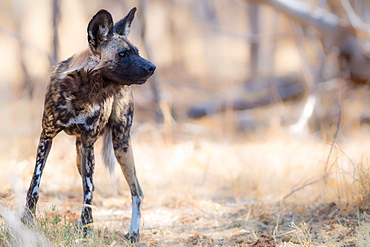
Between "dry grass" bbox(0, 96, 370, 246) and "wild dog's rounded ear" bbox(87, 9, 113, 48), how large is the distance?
1071 mm

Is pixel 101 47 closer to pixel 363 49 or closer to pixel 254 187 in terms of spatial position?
pixel 254 187

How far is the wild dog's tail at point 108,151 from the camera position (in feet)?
12.4

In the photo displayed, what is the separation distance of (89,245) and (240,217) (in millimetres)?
1588

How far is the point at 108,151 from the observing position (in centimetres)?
385

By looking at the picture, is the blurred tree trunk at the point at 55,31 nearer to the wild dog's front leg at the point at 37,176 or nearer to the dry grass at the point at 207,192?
the dry grass at the point at 207,192

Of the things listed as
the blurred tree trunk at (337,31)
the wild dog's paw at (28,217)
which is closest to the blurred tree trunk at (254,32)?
the blurred tree trunk at (337,31)

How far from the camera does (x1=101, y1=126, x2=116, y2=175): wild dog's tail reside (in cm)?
378

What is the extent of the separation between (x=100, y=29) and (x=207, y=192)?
2383mm

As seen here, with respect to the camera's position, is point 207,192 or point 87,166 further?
point 207,192

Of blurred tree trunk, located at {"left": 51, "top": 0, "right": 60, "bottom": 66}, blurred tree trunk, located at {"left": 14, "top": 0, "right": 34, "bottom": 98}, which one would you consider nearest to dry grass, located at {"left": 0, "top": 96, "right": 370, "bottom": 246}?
blurred tree trunk, located at {"left": 14, "top": 0, "right": 34, "bottom": 98}

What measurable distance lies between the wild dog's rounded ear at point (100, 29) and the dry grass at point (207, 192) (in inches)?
42.2

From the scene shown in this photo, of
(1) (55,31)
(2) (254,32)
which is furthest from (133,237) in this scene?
(2) (254,32)

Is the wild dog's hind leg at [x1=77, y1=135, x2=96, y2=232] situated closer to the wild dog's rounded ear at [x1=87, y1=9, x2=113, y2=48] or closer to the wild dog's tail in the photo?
the wild dog's tail

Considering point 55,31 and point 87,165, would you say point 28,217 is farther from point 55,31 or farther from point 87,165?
point 55,31
